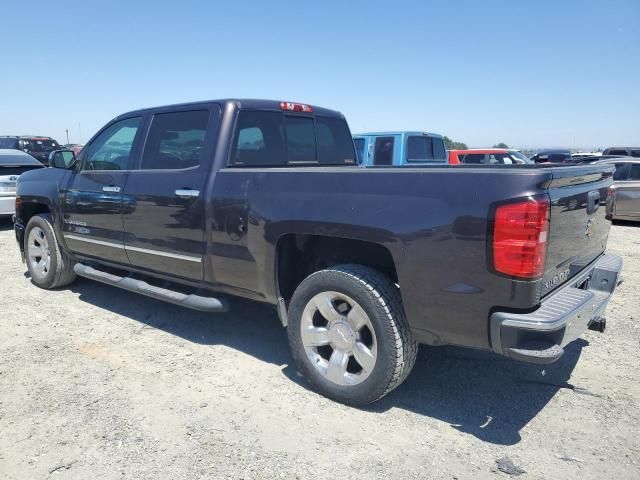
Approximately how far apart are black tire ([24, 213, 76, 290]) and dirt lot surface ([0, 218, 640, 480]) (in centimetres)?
100

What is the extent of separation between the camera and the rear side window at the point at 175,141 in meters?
4.05

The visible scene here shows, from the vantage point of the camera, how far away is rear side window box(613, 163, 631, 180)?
39.7ft

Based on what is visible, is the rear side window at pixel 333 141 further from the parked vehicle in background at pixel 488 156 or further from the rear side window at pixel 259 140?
the parked vehicle in background at pixel 488 156

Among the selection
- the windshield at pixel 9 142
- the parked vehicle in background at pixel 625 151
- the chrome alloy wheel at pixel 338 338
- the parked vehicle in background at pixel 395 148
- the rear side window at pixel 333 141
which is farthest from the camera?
the parked vehicle in background at pixel 625 151

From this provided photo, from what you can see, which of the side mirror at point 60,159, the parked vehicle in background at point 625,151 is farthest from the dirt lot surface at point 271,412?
the parked vehicle in background at point 625,151

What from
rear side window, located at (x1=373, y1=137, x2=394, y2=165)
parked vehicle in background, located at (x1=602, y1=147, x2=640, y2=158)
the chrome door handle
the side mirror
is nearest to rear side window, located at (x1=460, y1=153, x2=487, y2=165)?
rear side window, located at (x1=373, y1=137, x2=394, y2=165)

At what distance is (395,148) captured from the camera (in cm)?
1051

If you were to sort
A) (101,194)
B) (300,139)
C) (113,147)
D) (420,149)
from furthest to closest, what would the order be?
(420,149) < (113,147) < (101,194) < (300,139)

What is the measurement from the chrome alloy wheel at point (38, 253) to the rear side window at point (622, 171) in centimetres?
1207

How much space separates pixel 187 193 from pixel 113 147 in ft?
4.72

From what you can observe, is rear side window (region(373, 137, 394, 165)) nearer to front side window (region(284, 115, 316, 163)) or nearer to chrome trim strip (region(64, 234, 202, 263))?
front side window (region(284, 115, 316, 163))

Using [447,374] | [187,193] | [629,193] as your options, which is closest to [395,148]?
[629,193]

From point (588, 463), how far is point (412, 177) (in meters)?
1.77

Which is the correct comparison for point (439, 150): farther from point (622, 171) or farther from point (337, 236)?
point (337, 236)
